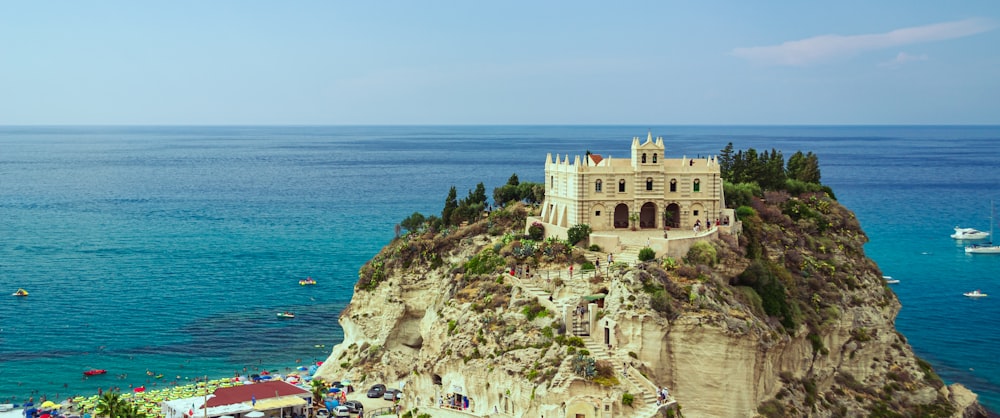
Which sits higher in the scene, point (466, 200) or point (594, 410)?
point (466, 200)

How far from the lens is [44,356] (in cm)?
7875

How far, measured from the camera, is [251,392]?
60.8 meters

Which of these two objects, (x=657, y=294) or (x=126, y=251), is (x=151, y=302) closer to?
(x=126, y=251)

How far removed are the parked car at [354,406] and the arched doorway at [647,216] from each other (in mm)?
20870

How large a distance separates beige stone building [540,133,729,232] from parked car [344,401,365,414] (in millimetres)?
16456

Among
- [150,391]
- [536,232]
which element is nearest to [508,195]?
[536,232]

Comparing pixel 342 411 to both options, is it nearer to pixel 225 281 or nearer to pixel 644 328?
pixel 644 328

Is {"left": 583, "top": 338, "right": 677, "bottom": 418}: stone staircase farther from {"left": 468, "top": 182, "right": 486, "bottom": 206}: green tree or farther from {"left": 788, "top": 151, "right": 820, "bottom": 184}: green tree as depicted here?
{"left": 788, "top": 151, "right": 820, "bottom": 184}: green tree

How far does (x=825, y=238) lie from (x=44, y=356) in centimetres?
5696

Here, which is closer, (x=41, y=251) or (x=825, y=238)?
(x=825, y=238)

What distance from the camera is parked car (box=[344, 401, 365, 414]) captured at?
64.6 meters

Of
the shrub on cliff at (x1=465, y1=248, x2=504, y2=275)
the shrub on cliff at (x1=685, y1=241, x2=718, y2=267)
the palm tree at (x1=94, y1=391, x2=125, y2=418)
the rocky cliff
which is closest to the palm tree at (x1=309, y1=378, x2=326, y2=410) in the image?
the rocky cliff

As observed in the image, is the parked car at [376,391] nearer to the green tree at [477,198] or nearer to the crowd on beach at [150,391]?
the crowd on beach at [150,391]

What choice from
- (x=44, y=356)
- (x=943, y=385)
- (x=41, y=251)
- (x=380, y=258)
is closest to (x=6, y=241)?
(x=41, y=251)
